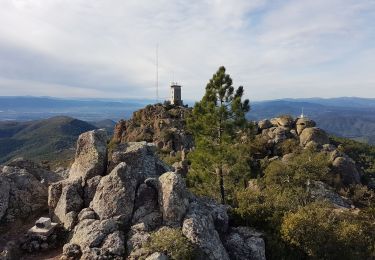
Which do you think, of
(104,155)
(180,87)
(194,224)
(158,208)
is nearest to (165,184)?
(158,208)

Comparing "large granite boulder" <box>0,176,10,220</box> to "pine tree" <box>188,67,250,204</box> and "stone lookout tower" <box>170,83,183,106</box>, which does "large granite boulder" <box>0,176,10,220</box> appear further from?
"stone lookout tower" <box>170,83,183,106</box>

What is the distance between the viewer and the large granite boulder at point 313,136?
64750mm

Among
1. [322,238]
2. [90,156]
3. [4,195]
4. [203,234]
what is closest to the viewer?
[203,234]

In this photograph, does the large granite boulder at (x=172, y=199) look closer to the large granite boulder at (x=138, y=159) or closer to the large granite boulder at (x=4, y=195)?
the large granite boulder at (x=138, y=159)

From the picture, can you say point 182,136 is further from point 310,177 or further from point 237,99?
point 237,99

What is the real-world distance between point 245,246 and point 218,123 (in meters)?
18.4

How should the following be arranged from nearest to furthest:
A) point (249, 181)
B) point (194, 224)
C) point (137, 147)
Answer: point (194, 224)
point (137, 147)
point (249, 181)

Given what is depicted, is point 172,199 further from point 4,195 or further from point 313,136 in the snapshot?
point 313,136

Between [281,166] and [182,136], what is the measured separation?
38278 millimetres

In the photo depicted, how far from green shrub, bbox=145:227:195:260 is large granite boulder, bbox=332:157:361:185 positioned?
43037 millimetres

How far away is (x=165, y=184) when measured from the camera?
773 inches

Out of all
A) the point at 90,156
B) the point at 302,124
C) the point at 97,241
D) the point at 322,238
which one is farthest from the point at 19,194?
the point at 302,124

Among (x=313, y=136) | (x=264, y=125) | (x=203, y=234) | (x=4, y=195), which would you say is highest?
(x=4, y=195)

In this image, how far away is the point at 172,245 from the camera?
53.4 feet
